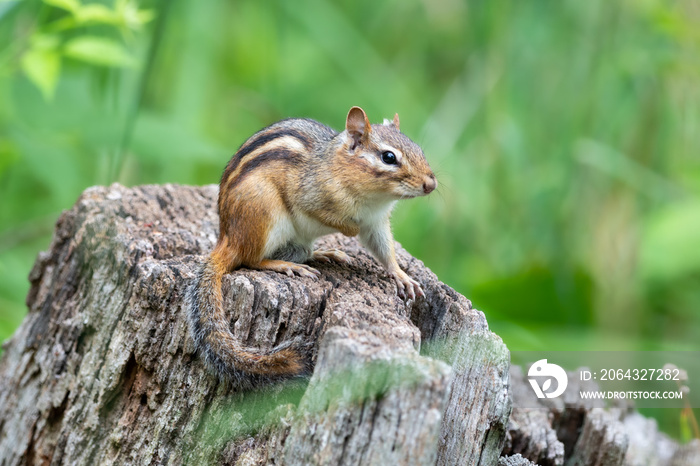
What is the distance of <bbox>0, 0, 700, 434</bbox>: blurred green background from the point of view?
3.98m

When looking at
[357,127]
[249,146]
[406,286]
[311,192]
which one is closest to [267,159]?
[249,146]

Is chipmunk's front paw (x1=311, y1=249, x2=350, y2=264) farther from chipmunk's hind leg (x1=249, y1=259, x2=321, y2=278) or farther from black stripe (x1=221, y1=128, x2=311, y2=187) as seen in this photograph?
black stripe (x1=221, y1=128, x2=311, y2=187)

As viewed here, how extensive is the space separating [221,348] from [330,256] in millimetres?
794

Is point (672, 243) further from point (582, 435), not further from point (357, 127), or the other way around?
point (357, 127)

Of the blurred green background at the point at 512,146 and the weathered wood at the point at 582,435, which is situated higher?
the blurred green background at the point at 512,146

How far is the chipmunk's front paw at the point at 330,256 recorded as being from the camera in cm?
295

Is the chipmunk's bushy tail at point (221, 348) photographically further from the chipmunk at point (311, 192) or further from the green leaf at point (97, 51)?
the green leaf at point (97, 51)

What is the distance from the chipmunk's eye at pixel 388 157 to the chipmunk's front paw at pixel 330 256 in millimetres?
382

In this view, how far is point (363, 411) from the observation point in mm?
1863

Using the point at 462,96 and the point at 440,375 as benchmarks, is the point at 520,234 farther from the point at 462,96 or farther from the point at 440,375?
the point at 440,375

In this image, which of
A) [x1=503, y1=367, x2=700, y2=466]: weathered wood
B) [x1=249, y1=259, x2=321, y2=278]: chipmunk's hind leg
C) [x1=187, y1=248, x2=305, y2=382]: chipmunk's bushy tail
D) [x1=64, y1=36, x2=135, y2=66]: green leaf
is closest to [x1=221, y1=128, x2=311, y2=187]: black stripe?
[x1=249, y1=259, x2=321, y2=278]: chipmunk's hind leg

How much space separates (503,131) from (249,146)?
7.33 ft

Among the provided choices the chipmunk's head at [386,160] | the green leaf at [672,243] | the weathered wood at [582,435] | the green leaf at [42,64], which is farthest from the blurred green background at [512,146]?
the chipmunk's head at [386,160]

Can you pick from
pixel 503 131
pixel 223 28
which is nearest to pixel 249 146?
pixel 503 131
